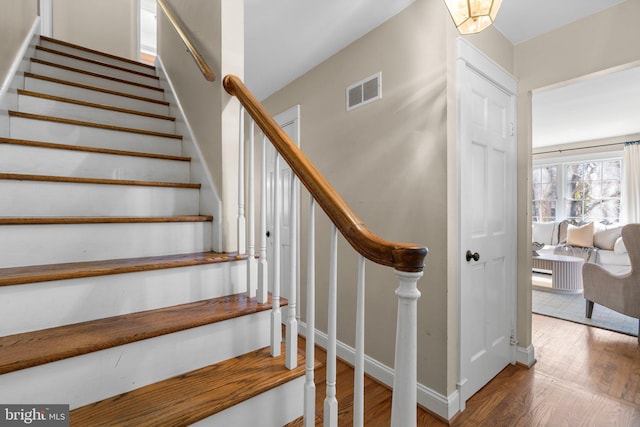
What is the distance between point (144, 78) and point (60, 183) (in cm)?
174

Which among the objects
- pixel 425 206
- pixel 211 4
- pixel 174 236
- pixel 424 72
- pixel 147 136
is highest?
pixel 211 4

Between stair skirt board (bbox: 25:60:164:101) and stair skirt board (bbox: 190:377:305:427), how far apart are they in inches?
94.7

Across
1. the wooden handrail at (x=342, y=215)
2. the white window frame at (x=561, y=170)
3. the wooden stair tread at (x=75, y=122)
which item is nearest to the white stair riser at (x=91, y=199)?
the wooden stair tread at (x=75, y=122)

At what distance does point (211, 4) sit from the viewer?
1.55m

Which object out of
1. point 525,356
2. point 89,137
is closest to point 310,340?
point 89,137

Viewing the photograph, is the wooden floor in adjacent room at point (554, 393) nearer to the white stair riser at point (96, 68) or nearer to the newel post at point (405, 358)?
the newel post at point (405, 358)

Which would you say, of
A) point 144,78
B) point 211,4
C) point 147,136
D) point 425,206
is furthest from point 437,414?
point 144,78

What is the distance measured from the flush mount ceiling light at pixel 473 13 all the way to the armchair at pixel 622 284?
235cm

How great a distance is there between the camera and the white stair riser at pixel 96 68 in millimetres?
2283

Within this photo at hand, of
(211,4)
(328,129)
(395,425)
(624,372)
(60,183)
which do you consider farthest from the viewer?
(328,129)

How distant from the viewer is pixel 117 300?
110cm

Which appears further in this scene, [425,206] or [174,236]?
[425,206]

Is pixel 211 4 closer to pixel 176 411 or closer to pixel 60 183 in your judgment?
pixel 60 183

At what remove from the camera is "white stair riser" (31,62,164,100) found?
2071 millimetres
